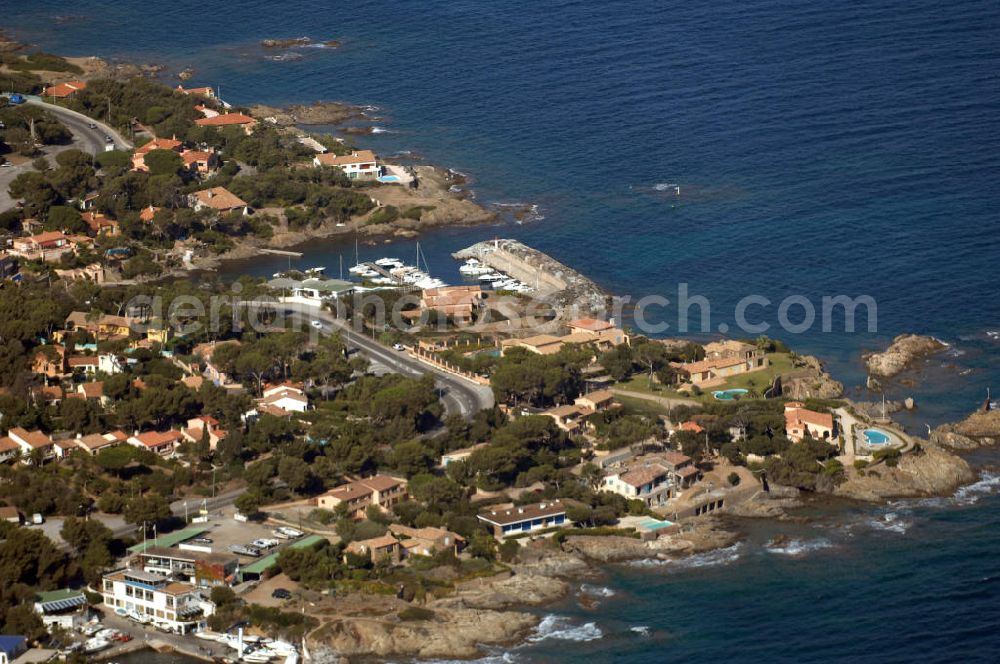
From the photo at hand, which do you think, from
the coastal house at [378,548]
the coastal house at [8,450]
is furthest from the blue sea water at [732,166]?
the coastal house at [8,450]

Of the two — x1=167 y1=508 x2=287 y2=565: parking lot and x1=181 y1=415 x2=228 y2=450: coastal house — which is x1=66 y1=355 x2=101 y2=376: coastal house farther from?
x1=167 y1=508 x2=287 y2=565: parking lot

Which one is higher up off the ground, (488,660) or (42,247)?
(42,247)

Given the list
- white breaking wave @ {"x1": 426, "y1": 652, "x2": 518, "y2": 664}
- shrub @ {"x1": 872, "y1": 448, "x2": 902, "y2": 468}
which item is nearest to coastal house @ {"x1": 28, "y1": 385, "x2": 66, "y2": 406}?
white breaking wave @ {"x1": 426, "y1": 652, "x2": 518, "y2": 664}

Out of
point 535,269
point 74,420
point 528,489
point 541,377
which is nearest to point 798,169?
point 535,269

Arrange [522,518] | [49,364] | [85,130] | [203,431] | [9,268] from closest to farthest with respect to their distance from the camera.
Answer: [522,518]
[203,431]
[49,364]
[9,268]
[85,130]

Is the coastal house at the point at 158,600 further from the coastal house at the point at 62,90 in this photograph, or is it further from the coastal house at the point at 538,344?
the coastal house at the point at 62,90

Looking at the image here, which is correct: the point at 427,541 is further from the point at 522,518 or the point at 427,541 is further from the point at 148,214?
the point at 148,214

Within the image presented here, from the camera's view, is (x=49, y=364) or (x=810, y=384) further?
(x=810, y=384)

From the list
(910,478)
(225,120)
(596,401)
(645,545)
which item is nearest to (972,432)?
(910,478)
